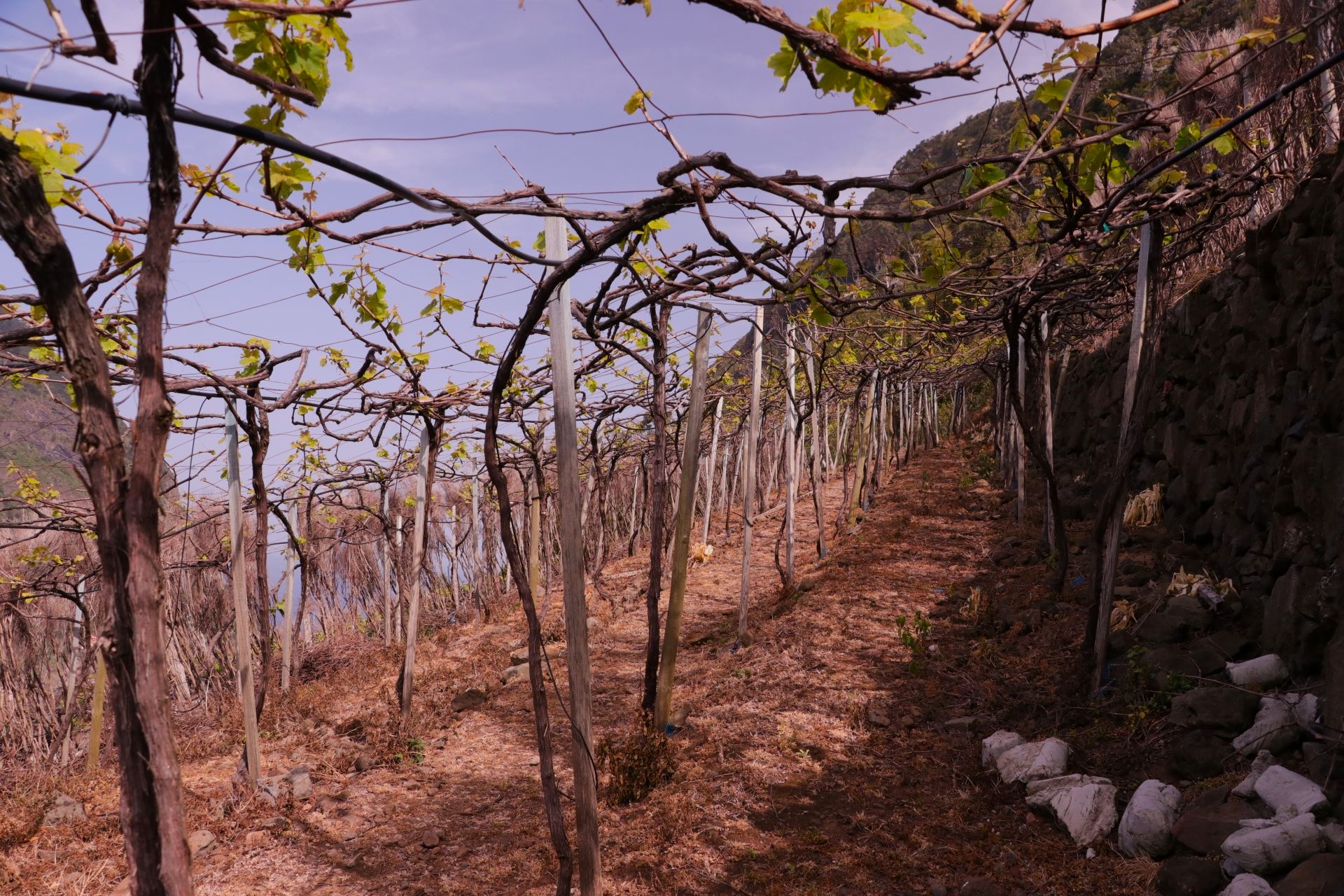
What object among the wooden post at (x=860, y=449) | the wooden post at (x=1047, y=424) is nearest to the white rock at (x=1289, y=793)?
the wooden post at (x=1047, y=424)

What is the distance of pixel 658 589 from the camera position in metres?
5.25

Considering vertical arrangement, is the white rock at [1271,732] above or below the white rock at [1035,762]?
above

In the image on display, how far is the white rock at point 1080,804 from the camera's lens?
12.1ft

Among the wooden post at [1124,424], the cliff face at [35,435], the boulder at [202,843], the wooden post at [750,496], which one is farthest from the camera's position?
the wooden post at [750,496]

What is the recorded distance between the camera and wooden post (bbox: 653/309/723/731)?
16.8ft

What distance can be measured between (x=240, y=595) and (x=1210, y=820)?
5803 millimetres

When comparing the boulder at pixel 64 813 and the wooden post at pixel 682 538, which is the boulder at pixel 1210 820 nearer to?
the wooden post at pixel 682 538

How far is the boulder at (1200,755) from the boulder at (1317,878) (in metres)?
0.98

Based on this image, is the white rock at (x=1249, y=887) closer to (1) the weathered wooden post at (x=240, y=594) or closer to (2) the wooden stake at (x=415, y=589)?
(2) the wooden stake at (x=415, y=589)

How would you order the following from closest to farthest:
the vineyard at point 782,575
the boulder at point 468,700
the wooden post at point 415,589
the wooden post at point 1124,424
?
the vineyard at point 782,575 < the wooden post at point 1124,424 < the wooden post at point 415,589 < the boulder at point 468,700

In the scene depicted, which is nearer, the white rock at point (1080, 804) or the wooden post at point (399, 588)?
the white rock at point (1080, 804)

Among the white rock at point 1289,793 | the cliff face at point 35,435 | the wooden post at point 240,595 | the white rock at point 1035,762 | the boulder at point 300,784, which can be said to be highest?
the cliff face at point 35,435

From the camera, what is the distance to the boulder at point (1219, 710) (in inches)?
155

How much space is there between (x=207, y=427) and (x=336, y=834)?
296cm
